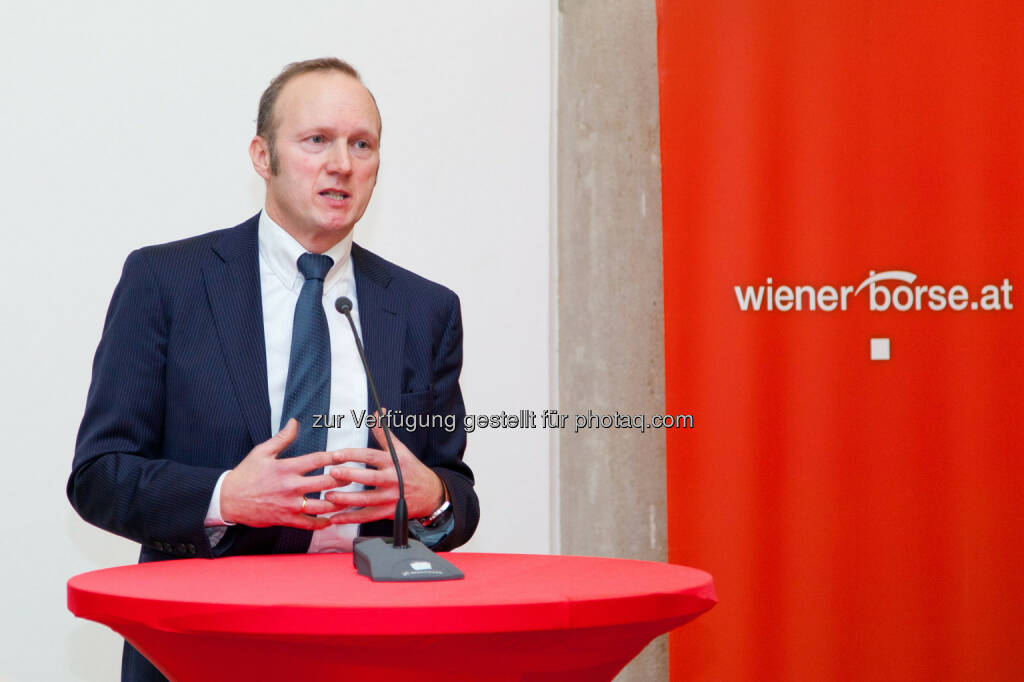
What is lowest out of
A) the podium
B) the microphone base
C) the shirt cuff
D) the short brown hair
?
the podium

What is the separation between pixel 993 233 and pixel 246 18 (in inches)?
92.3

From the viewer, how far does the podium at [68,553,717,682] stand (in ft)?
3.61

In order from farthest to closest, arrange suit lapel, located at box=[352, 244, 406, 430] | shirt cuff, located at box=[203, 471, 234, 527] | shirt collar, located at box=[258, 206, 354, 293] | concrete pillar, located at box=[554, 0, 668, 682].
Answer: concrete pillar, located at box=[554, 0, 668, 682]
shirt collar, located at box=[258, 206, 354, 293]
suit lapel, located at box=[352, 244, 406, 430]
shirt cuff, located at box=[203, 471, 234, 527]

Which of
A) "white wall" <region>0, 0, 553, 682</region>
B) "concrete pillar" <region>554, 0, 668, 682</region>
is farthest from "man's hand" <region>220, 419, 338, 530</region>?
"concrete pillar" <region>554, 0, 668, 682</region>

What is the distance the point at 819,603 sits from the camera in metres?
3.09

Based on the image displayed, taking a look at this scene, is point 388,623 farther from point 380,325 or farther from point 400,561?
point 380,325

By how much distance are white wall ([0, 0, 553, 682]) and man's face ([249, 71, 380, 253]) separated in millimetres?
927

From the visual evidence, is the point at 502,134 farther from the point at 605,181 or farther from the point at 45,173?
the point at 45,173

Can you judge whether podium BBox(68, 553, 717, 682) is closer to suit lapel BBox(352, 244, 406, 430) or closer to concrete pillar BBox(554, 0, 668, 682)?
suit lapel BBox(352, 244, 406, 430)

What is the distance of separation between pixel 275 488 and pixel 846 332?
83.3 inches

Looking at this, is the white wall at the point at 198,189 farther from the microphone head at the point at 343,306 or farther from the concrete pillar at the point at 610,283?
the microphone head at the point at 343,306

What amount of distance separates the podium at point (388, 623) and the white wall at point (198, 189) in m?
1.65

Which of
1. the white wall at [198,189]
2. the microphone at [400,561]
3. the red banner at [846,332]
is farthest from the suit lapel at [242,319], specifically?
the red banner at [846,332]

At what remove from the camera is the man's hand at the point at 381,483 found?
1.61 meters
